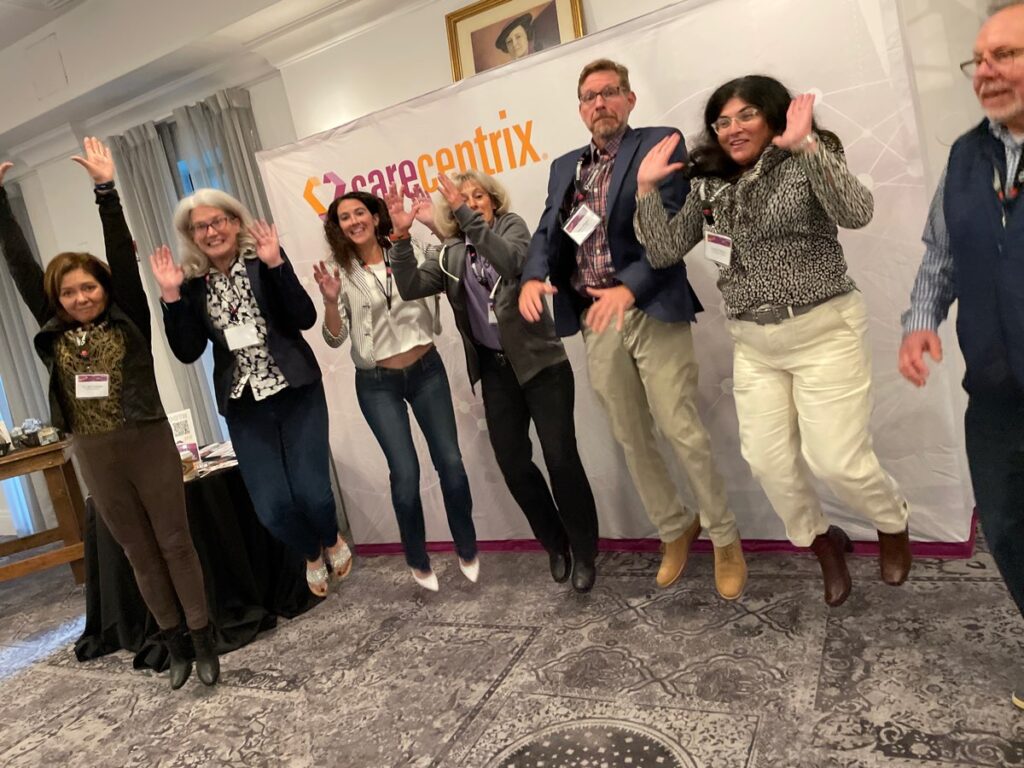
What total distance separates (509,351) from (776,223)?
0.92 meters

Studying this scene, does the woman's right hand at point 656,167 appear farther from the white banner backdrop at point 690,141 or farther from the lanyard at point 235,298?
the lanyard at point 235,298

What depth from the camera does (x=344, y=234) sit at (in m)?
2.73

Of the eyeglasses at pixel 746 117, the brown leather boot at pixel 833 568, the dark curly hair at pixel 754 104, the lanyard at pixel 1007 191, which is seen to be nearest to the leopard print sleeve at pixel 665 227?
the dark curly hair at pixel 754 104

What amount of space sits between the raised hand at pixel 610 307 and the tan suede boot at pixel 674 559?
2.66 feet

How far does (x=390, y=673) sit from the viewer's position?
8.03ft

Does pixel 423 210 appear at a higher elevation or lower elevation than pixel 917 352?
higher

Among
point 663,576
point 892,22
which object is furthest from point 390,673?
point 892,22

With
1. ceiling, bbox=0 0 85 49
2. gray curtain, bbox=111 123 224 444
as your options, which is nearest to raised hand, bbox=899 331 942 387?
gray curtain, bbox=111 123 224 444

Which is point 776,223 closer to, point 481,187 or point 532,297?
point 532,297

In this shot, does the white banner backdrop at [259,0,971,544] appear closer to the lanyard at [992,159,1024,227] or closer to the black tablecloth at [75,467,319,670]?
the black tablecloth at [75,467,319,670]

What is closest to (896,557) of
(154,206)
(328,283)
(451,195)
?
(451,195)

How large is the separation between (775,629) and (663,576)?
391mm

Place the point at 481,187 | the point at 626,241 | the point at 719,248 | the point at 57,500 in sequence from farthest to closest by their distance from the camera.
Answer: the point at 57,500
the point at 481,187
the point at 626,241
the point at 719,248

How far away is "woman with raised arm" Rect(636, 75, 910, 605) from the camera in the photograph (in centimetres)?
188
